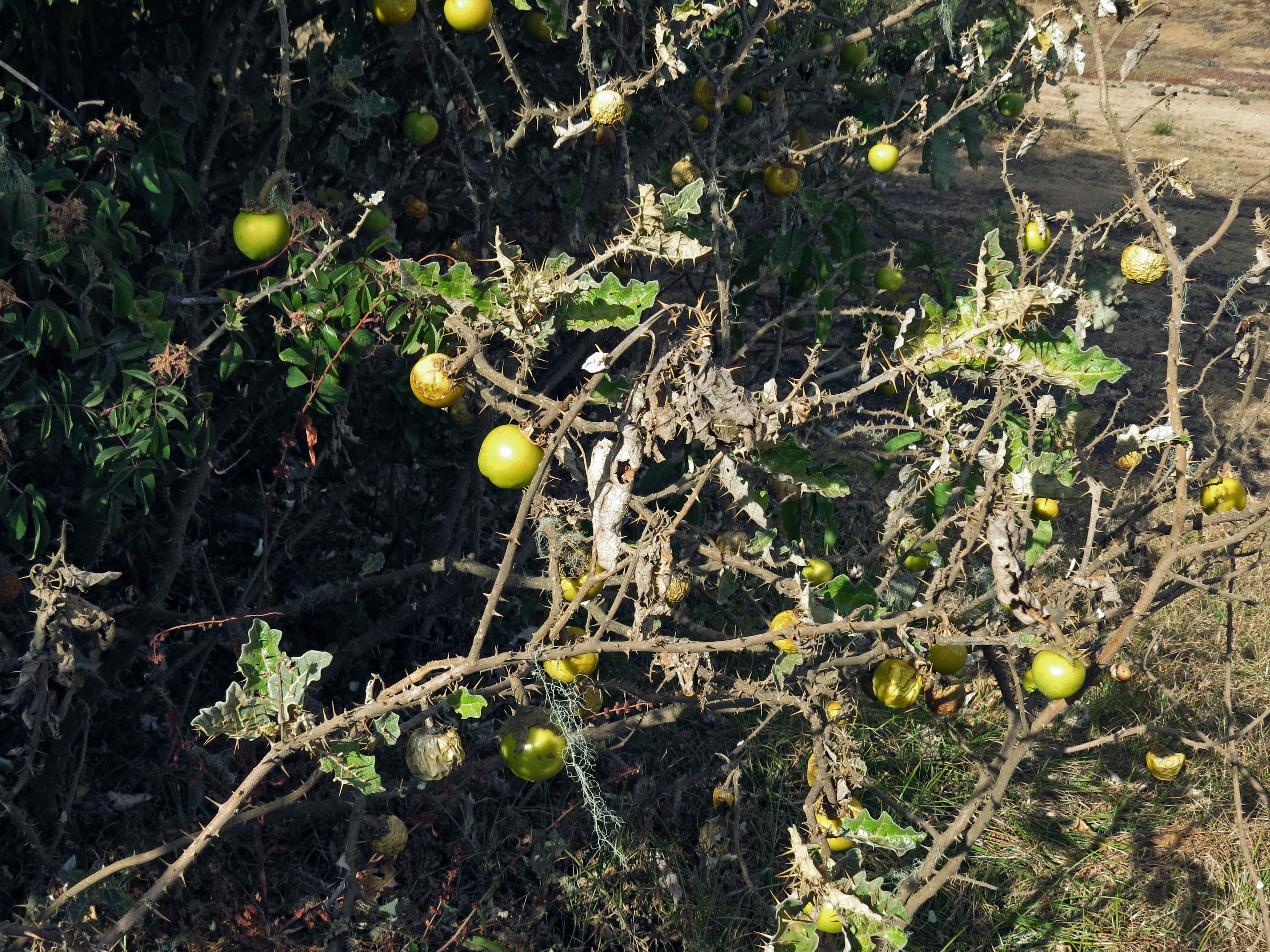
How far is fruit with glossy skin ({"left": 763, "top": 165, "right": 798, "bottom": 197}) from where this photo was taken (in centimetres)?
268

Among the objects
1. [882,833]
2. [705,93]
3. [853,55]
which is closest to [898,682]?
[882,833]

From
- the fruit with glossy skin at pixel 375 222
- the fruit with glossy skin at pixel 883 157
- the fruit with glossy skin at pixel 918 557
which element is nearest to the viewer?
the fruit with glossy skin at pixel 375 222

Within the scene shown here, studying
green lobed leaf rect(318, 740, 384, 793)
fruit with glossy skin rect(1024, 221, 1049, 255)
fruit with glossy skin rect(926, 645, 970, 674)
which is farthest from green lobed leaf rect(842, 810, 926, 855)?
fruit with glossy skin rect(1024, 221, 1049, 255)

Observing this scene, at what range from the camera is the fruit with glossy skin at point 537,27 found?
230cm

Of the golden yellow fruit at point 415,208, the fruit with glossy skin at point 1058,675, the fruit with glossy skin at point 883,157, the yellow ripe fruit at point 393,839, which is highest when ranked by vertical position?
the golden yellow fruit at point 415,208

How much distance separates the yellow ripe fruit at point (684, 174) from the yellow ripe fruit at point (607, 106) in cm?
61

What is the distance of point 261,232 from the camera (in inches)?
73.9

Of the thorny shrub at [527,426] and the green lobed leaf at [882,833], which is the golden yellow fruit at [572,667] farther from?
the green lobed leaf at [882,833]

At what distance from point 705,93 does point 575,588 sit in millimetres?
1344

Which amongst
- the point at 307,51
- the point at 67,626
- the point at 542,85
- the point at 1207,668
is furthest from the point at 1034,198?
the point at 67,626

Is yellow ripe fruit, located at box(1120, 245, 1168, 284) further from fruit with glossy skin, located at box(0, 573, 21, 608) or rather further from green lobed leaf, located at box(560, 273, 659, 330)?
fruit with glossy skin, located at box(0, 573, 21, 608)

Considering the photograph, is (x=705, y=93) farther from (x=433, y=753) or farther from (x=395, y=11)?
(x=433, y=753)

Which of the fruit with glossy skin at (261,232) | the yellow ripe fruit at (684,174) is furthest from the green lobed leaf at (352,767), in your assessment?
the yellow ripe fruit at (684,174)

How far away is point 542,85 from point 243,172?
83cm
